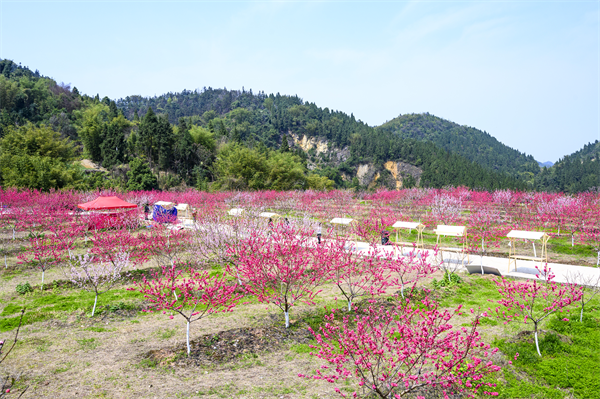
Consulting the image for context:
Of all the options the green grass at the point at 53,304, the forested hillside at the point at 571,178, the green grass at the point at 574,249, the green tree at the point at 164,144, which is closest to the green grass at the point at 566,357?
the green grass at the point at 53,304

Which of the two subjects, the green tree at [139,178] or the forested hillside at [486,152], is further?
the forested hillside at [486,152]

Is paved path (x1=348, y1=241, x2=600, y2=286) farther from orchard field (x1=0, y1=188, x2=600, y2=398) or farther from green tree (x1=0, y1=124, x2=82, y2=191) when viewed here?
green tree (x1=0, y1=124, x2=82, y2=191)

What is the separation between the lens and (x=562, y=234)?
18531 mm

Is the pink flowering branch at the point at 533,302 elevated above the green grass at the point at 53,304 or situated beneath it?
elevated above

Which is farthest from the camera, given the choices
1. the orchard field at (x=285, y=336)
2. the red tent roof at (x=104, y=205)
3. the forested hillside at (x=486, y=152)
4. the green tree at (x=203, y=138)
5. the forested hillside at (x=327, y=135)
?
the forested hillside at (x=486, y=152)

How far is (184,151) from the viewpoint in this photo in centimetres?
5362

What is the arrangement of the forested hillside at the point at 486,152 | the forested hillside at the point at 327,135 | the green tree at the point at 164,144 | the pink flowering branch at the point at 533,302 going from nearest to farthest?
the pink flowering branch at the point at 533,302 → the green tree at the point at 164,144 → the forested hillside at the point at 327,135 → the forested hillside at the point at 486,152

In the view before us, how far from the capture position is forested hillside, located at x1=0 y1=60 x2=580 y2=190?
39.2 m

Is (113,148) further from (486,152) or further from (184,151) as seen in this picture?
(486,152)

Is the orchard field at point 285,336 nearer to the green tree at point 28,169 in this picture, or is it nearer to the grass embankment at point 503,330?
the grass embankment at point 503,330

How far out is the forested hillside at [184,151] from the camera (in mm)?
39156

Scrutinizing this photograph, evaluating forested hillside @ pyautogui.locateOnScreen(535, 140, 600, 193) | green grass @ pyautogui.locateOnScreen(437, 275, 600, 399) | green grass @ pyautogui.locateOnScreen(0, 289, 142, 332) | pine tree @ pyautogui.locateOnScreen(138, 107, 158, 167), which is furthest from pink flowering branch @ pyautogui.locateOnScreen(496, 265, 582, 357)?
Result: forested hillside @ pyautogui.locateOnScreen(535, 140, 600, 193)

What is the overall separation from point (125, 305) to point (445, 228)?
11161mm

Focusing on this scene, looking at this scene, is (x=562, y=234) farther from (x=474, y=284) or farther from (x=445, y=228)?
(x=474, y=284)
